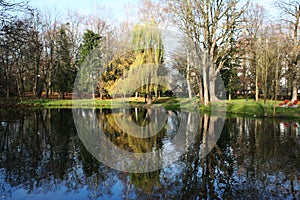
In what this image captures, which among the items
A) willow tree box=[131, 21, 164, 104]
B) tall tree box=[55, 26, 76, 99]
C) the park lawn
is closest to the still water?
the park lawn

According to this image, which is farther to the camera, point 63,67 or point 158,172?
point 63,67

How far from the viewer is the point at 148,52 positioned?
24.3m

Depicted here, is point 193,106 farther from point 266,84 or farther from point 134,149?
point 134,149

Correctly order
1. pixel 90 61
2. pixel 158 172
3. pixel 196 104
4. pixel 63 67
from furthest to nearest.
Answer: pixel 63 67 < pixel 90 61 < pixel 196 104 < pixel 158 172

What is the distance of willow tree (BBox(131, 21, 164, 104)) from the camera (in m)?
24.0

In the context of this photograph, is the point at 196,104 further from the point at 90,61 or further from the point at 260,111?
the point at 90,61

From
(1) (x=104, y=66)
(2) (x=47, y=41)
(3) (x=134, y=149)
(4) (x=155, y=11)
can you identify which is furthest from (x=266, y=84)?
(2) (x=47, y=41)

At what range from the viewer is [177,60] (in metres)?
25.9

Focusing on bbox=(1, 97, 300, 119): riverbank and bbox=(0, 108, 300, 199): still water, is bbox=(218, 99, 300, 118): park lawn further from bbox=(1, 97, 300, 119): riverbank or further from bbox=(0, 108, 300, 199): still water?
bbox=(0, 108, 300, 199): still water

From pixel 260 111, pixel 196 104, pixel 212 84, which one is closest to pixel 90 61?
pixel 196 104

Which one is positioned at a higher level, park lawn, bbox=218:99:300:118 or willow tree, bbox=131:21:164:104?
willow tree, bbox=131:21:164:104

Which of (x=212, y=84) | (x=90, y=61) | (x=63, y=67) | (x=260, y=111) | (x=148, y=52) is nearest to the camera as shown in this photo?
(x=260, y=111)

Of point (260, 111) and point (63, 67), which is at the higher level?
point (63, 67)

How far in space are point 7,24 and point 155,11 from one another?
614 inches
